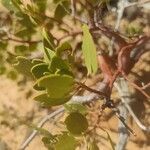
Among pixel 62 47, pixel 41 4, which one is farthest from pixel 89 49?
pixel 41 4

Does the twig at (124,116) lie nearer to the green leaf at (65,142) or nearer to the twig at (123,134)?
the twig at (123,134)

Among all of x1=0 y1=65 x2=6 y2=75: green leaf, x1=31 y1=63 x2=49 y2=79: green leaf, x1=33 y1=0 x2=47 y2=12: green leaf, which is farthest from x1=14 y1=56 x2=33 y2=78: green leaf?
x1=0 y1=65 x2=6 y2=75: green leaf

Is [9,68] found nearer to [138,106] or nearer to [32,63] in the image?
[138,106]

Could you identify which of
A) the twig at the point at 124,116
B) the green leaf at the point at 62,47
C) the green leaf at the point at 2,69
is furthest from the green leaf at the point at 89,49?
the green leaf at the point at 2,69

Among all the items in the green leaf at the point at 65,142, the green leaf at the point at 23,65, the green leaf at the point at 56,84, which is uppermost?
the green leaf at the point at 23,65

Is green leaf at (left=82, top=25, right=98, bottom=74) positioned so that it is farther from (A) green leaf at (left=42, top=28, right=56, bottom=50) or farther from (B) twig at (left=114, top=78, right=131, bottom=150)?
(B) twig at (left=114, top=78, right=131, bottom=150)

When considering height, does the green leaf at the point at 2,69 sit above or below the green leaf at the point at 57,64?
below

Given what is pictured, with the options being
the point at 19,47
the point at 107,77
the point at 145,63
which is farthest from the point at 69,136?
the point at 145,63
